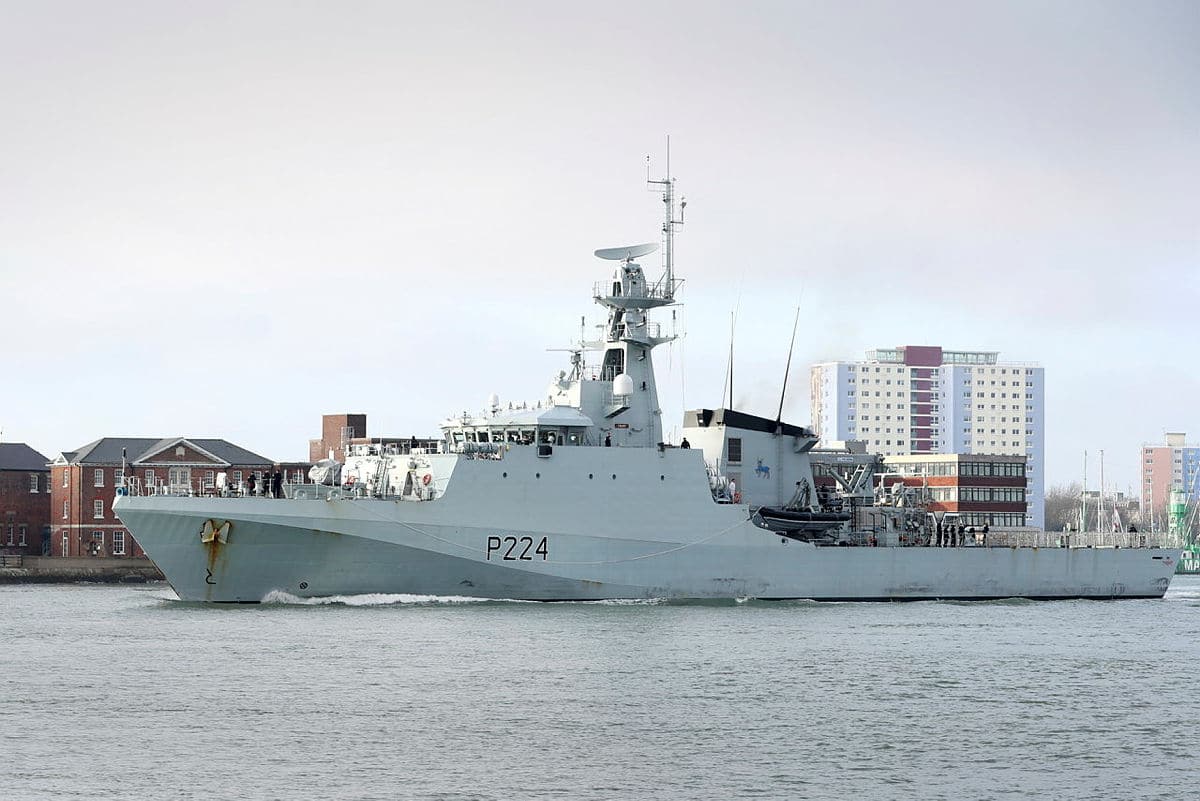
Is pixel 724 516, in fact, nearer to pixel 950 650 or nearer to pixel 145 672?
pixel 950 650

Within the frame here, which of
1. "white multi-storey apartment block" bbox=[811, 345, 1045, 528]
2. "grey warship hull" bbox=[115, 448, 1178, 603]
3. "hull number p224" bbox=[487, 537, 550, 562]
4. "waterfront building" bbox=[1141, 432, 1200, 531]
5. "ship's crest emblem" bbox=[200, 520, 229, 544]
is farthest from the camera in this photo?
"waterfront building" bbox=[1141, 432, 1200, 531]

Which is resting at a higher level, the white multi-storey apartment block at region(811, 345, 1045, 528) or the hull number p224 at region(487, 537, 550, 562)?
the white multi-storey apartment block at region(811, 345, 1045, 528)

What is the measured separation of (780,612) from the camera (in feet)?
122

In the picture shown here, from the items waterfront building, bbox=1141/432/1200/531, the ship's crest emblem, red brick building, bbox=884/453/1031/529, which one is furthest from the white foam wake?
waterfront building, bbox=1141/432/1200/531

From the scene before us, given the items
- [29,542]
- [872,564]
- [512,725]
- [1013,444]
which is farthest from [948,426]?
[512,725]

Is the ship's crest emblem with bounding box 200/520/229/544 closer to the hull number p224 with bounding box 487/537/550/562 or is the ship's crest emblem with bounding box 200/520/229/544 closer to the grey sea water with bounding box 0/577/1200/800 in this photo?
the grey sea water with bounding box 0/577/1200/800

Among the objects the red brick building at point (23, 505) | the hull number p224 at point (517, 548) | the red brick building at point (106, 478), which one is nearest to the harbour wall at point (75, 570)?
the red brick building at point (106, 478)

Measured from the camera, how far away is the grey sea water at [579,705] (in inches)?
733

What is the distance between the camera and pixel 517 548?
118 feet

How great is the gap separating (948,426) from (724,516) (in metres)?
104

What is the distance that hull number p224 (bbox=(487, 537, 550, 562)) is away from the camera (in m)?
35.8

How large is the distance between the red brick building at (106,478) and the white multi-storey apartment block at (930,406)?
81.7m

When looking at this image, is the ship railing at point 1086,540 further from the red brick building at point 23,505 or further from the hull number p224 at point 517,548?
the red brick building at point 23,505

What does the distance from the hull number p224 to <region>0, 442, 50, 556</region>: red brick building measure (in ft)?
116
